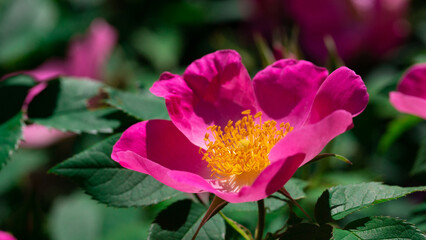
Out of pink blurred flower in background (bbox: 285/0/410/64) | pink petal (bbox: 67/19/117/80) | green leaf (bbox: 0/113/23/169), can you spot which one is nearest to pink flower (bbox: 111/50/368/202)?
green leaf (bbox: 0/113/23/169)

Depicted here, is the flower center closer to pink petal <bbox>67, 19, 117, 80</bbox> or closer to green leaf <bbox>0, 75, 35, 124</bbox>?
green leaf <bbox>0, 75, 35, 124</bbox>

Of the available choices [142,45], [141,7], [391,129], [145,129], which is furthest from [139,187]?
[141,7]

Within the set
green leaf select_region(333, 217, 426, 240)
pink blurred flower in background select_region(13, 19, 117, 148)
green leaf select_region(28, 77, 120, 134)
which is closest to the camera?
green leaf select_region(333, 217, 426, 240)

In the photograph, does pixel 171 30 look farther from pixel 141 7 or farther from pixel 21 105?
pixel 21 105

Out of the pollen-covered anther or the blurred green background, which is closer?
the pollen-covered anther

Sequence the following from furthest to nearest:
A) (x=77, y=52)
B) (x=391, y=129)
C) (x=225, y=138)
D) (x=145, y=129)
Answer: (x=77, y=52) → (x=391, y=129) → (x=225, y=138) → (x=145, y=129)

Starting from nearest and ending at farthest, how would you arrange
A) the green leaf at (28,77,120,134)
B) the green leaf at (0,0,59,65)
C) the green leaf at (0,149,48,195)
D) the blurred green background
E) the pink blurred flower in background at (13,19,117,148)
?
the green leaf at (28,77,120,134), the blurred green background, the green leaf at (0,149,48,195), the pink blurred flower in background at (13,19,117,148), the green leaf at (0,0,59,65)

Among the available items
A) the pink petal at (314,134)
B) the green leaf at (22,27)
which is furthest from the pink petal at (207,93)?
the green leaf at (22,27)
